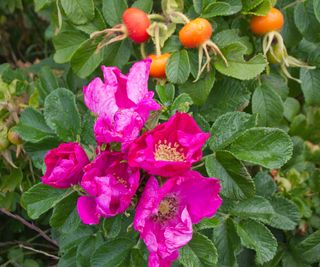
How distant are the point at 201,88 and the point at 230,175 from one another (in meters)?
0.31

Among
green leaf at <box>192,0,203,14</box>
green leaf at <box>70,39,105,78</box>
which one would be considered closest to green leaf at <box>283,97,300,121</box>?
green leaf at <box>192,0,203,14</box>

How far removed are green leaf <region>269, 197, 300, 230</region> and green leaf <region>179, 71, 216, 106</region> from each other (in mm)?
327

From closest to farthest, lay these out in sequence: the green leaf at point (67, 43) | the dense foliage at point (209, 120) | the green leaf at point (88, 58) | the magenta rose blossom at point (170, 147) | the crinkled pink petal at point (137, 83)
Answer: the magenta rose blossom at point (170, 147)
the crinkled pink petal at point (137, 83)
the dense foliage at point (209, 120)
the green leaf at point (88, 58)
the green leaf at point (67, 43)

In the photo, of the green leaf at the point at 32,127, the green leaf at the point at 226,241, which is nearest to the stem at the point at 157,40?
the green leaf at the point at 32,127

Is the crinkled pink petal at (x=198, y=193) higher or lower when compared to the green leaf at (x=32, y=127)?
higher

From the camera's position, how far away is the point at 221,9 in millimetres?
1276

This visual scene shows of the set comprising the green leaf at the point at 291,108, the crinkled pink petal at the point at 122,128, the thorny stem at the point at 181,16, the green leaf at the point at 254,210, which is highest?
the crinkled pink petal at the point at 122,128

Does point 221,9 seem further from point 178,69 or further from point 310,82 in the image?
point 310,82

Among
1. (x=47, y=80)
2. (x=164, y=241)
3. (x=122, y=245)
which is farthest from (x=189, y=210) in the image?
(x=47, y=80)

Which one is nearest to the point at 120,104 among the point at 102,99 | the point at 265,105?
the point at 102,99

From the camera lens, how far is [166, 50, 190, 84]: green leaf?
1271 millimetres

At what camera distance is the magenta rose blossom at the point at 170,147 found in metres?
0.87

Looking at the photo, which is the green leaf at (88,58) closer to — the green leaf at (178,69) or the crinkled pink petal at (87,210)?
the green leaf at (178,69)

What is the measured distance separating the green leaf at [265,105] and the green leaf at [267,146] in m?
0.39
